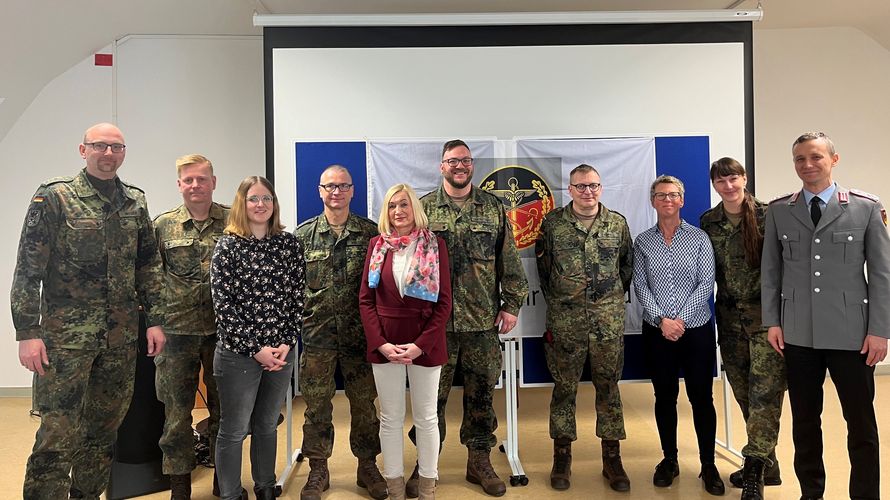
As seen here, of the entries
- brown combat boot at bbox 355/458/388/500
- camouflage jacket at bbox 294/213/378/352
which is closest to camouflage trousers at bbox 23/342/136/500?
camouflage jacket at bbox 294/213/378/352

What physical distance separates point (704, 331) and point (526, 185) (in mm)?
1487

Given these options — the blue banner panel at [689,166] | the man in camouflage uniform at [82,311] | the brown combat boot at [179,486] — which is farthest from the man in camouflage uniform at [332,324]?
the blue banner panel at [689,166]

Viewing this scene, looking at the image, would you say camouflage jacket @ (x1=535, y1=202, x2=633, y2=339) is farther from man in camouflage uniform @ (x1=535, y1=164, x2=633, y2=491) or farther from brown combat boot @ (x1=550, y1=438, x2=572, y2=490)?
brown combat boot @ (x1=550, y1=438, x2=572, y2=490)

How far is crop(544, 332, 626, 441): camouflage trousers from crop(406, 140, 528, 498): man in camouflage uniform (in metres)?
0.35

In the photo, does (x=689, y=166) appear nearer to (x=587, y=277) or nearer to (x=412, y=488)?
(x=587, y=277)

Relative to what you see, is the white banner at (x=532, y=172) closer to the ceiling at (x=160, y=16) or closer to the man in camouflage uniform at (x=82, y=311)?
the ceiling at (x=160, y=16)

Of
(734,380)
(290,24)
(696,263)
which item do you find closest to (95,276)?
(290,24)

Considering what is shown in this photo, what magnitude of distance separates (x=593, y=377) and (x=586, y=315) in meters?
0.37

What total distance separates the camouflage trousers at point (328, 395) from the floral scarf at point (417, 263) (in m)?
0.56

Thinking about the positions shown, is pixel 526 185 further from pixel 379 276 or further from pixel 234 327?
pixel 234 327

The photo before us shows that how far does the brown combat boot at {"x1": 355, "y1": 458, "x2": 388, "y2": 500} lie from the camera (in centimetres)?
285

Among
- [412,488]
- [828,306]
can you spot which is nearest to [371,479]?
[412,488]

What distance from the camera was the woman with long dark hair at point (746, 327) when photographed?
2.68 meters

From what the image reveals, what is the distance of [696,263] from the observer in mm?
2830
